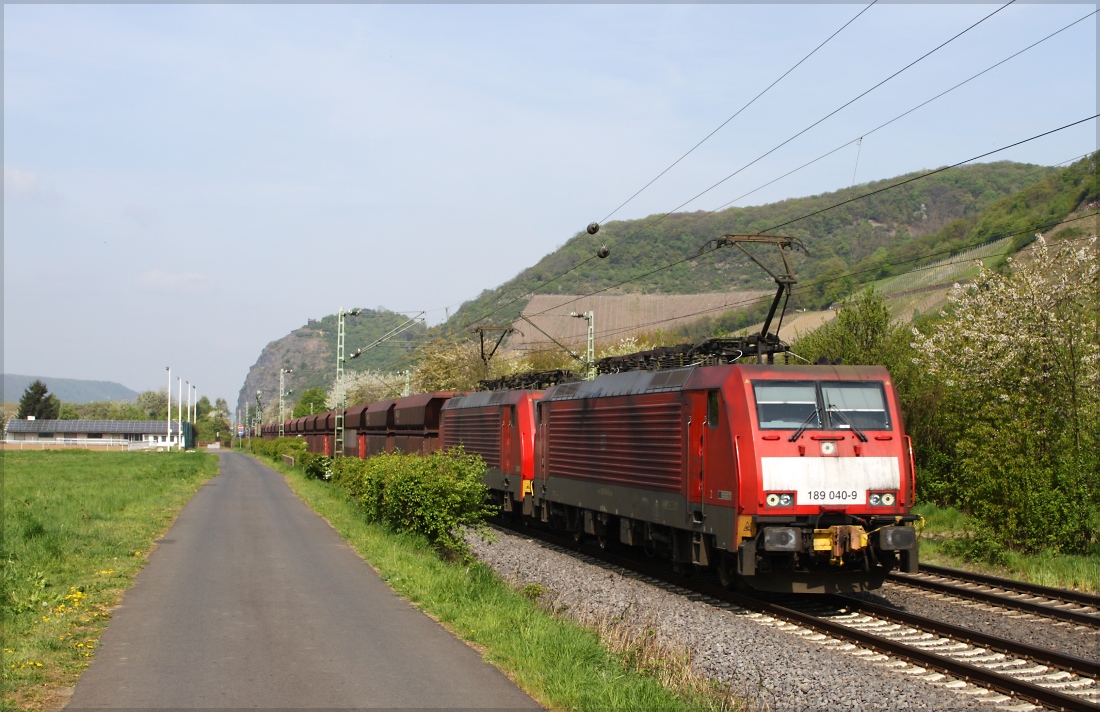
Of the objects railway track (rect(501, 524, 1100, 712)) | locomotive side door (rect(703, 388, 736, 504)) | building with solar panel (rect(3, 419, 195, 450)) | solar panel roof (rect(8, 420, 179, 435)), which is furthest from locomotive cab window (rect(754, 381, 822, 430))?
solar panel roof (rect(8, 420, 179, 435))

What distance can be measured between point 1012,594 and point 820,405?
4.23m

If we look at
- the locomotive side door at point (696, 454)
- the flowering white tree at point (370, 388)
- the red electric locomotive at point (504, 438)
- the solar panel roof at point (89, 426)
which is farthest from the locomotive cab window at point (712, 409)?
the solar panel roof at point (89, 426)

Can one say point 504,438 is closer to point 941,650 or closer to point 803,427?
point 803,427

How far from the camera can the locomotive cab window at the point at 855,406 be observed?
1396 centimetres

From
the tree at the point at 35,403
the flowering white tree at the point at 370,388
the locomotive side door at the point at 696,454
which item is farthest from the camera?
the tree at the point at 35,403

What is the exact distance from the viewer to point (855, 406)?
556 inches

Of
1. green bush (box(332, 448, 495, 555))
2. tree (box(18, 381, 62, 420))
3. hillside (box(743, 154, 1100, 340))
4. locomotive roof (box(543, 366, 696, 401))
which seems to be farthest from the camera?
tree (box(18, 381, 62, 420))

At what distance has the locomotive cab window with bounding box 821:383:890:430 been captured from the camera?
45.8ft

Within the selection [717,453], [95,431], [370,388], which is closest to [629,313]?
[370,388]

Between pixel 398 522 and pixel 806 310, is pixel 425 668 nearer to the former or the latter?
pixel 398 522

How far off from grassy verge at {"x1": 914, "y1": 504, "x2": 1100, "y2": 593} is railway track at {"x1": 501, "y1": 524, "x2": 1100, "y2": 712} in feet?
12.9

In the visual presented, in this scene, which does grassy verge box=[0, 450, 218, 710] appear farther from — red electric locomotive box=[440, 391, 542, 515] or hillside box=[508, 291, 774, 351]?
hillside box=[508, 291, 774, 351]

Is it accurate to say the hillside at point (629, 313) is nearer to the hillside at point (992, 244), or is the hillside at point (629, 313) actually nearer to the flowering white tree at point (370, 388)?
the hillside at point (992, 244)

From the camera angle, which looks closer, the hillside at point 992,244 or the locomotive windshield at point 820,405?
the locomotive windshield at point 820,405
